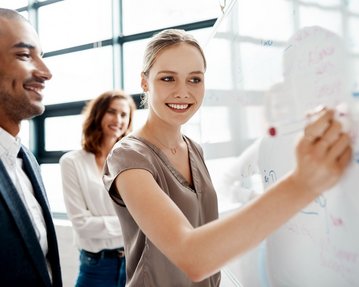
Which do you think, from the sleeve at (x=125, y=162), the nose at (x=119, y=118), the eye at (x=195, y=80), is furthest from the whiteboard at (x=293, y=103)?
the nose at (x=119, y=118)

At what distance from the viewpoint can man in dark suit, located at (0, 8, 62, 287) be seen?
3.01 feet

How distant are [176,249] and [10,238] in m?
0.49

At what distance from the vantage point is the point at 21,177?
3.65 ft

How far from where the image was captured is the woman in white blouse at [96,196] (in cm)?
190

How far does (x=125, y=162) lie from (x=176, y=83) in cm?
34

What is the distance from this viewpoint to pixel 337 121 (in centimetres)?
58

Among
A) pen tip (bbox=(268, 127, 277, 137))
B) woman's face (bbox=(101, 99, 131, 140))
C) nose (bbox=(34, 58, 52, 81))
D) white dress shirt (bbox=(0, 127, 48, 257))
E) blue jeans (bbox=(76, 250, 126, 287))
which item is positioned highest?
nose (bbox=(34, 58, 52, 81))

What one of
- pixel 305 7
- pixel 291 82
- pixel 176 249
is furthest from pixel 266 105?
pixel 176 249

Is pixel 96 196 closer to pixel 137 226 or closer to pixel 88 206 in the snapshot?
pixel 88 206

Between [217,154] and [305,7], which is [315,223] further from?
[217,154]

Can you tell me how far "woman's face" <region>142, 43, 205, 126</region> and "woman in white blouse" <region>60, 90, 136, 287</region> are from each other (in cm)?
101

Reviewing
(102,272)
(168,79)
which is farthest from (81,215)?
(168,79)

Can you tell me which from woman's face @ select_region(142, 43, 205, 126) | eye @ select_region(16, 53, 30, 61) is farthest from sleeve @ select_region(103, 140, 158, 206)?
eye @ select_region(16, 53, 30, 61)

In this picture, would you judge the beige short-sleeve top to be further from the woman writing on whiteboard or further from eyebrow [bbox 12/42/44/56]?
eyebrow [bbox 12/42/44/56]
